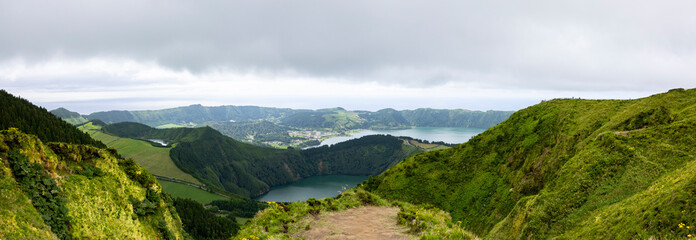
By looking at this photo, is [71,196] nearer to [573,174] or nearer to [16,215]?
[16,215]

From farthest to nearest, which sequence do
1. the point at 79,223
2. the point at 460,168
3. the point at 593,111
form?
the point at 460,168 < the point at 593,111 < the point at 79,223

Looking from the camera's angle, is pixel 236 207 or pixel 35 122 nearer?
pixel 35 122

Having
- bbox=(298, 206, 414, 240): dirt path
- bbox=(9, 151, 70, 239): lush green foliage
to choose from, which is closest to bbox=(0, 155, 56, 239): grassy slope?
bbox=(9, 151, 70, 239): lush green foliage

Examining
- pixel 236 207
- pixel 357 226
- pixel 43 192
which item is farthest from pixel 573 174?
pixel 236 207

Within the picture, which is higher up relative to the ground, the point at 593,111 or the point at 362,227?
the point at 593,111

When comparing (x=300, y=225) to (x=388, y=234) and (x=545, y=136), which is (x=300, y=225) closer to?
(x=388, y=234)

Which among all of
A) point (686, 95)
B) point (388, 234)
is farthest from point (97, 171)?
point (686, 95)

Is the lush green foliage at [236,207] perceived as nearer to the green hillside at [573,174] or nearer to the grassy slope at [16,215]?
the green hillside at [573,174]
